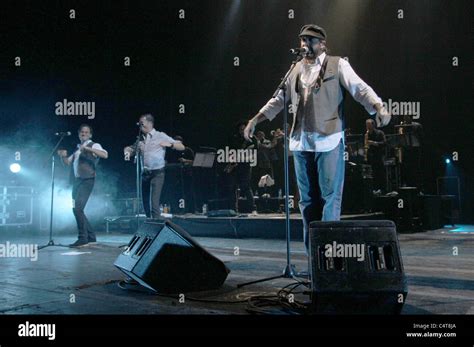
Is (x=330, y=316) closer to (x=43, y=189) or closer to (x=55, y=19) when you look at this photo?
(x=43, y=189)

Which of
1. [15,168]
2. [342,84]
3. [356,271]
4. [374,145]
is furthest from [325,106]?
[15,168]

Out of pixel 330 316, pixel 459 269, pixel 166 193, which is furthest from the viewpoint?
pixel 166 193

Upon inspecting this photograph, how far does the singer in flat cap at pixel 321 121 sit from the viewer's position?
150 inches

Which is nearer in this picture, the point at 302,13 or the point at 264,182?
the point at 264,182

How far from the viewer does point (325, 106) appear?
12.7 ft

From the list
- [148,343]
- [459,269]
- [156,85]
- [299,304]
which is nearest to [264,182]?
[156,85]

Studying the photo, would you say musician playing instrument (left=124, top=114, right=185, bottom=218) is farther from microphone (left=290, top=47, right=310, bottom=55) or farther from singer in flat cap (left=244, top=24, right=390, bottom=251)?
microphone (left=290, top=47, right=310, bottom=55)

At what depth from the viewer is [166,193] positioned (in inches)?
506

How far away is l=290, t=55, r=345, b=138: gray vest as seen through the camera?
3859 mm

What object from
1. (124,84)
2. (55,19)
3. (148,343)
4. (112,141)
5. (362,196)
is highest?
(55,19)

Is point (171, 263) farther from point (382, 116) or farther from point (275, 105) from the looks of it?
point (382, 116)

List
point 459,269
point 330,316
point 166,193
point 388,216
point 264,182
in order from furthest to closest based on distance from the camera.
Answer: point 166,193 → point 264,182 → point 388,216 → point 459,269 → point 330,316

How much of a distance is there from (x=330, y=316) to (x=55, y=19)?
1262 cm

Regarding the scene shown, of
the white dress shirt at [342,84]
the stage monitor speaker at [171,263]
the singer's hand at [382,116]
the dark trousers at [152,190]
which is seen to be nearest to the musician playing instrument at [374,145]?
the dark trousers at [152,190]
